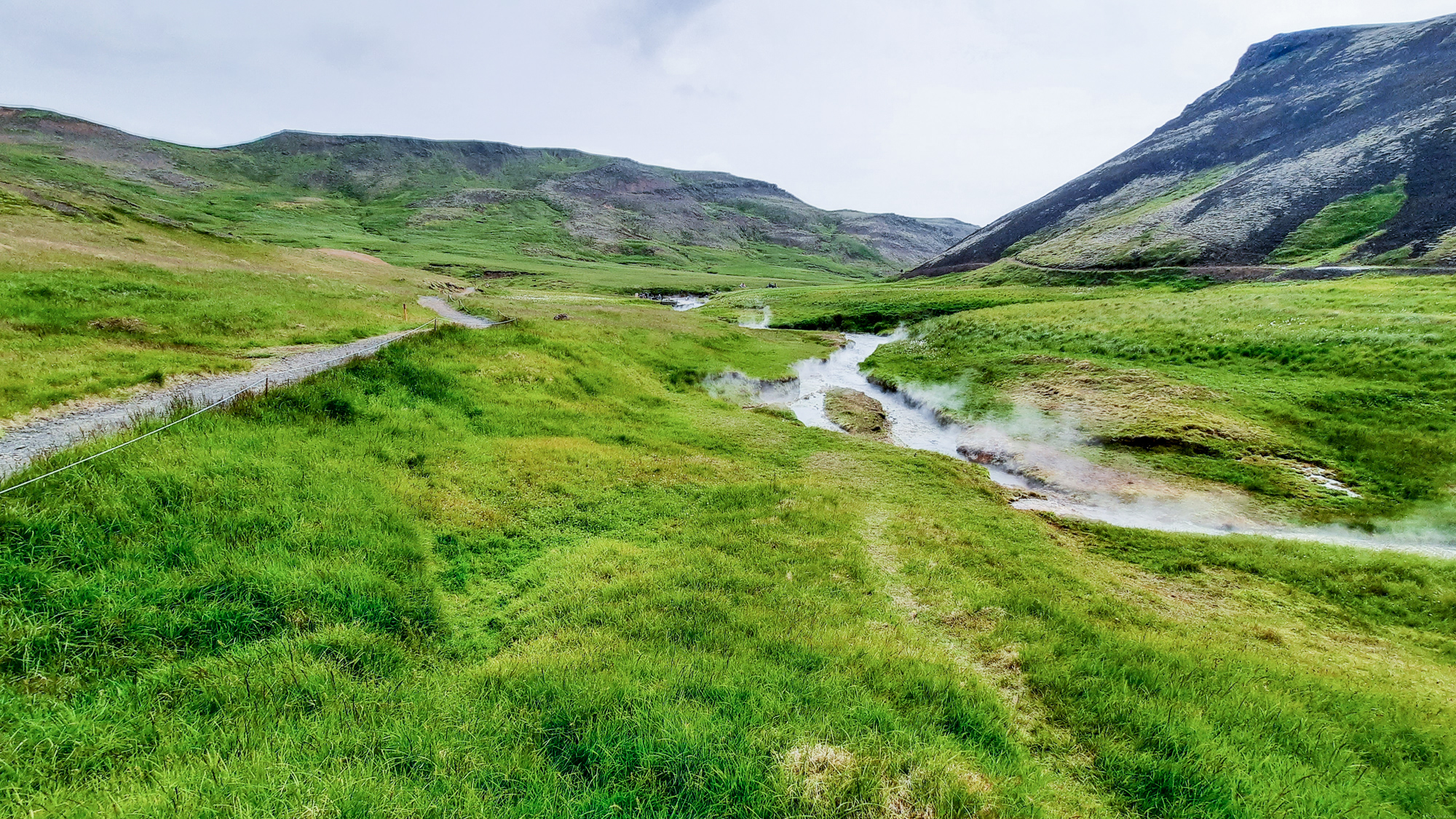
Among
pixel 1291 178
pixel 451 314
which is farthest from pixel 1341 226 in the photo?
pixel 451 314

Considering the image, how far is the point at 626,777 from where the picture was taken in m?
4.52

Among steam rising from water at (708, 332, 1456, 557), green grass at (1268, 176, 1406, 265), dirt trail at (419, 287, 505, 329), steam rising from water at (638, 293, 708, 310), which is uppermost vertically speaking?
green grass at (1268, 176, 1406, 265)

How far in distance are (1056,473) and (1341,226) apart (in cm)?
10182

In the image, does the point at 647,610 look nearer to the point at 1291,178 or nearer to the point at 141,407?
the point at 141,407

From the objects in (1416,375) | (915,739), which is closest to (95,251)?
(915,739)

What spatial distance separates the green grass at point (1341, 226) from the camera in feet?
243

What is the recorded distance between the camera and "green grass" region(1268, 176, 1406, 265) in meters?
73.9

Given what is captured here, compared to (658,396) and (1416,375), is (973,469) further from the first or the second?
(1416,375)

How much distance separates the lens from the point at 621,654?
6.45 metres

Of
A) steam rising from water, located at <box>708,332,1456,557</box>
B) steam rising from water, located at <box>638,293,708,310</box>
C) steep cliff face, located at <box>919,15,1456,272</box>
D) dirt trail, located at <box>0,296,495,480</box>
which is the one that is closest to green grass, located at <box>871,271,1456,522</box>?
steam rising from water, located at <box>708,332,1456,557</box>

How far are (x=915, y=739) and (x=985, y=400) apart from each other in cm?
3228

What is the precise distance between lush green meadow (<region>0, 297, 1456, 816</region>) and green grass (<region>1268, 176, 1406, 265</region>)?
3720 inches

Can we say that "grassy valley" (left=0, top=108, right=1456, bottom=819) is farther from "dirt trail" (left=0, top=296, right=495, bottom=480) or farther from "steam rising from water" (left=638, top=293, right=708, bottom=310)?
"steam rising from water" (left=638, top=293, right=708, bottom=310)

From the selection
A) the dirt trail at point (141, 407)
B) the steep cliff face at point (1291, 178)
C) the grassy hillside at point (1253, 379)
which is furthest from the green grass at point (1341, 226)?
the dirt trail at point (141, 407)
